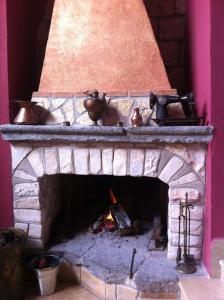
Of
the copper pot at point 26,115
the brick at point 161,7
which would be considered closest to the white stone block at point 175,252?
the copper pot at point 26,115

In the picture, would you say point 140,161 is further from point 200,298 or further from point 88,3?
point 88,3

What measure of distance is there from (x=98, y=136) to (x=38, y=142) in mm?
451

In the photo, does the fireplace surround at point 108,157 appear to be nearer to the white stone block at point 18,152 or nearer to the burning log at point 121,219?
the white stone block at point 18,152

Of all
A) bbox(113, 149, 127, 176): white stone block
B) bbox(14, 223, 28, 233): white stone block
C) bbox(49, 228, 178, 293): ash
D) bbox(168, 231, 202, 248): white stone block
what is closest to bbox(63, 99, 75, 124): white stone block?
bbox(113, 149, 127, 176): white stone block

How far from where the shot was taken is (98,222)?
291 centimetres

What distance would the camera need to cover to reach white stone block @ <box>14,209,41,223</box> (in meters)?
2.56

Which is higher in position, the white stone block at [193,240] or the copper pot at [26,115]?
the copper pot at [26,115]

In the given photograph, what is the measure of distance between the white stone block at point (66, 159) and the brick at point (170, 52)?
1.26 m

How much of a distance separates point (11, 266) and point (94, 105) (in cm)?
118

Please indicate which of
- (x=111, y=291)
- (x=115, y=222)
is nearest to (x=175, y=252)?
(x=111, y=291)

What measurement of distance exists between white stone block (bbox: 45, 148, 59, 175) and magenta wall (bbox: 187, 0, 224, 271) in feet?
3.45

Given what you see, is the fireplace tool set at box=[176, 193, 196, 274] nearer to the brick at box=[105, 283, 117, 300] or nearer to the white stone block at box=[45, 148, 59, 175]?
the brick at box=[105, 283, 117, 300]

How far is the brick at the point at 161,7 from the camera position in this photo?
305 cm

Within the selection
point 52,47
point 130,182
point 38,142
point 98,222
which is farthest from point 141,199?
point 52,47
